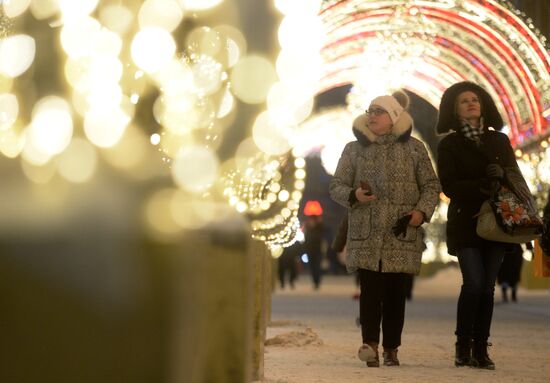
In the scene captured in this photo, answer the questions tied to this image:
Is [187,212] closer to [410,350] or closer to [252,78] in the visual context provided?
[410,350]

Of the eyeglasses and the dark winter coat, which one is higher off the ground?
the eyeglasses

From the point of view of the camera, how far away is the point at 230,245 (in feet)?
7.90

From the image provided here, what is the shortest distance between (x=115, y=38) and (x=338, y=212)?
228ft

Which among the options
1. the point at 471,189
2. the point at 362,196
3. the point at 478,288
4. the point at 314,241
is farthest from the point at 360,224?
→ the point at 314,241

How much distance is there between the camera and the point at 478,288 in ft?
27.7

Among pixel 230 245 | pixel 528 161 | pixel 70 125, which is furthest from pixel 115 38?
pixel 528 161

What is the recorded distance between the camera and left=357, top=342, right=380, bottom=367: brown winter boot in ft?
27.9

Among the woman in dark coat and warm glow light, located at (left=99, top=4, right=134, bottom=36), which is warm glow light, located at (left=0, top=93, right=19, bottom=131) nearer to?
warm glow light, located at (left=99, top=4, right=134, bottom=36)

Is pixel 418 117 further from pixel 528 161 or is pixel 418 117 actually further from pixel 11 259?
pixel 11 259

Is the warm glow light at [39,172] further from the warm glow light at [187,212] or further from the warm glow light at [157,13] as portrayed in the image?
the warm glow light at [157,13]

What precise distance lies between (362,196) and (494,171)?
90 cm

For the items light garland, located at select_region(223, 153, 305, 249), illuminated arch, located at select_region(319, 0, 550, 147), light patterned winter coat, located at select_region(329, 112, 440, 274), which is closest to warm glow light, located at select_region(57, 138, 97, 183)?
light patterned winter coat, located at select_region(329, 112, 440, 274)

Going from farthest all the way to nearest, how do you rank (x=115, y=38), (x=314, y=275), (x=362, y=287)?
(x=314, y=275) → (x=115, y=38) → (x=362, y=287)

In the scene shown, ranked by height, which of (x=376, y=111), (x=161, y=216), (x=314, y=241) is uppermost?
(x=376, y=111)
